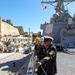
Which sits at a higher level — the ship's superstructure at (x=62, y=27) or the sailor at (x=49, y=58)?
the ship's superstructure at (x=62, y=27)

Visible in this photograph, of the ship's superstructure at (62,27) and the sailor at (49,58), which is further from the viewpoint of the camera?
the ship's superstructure at (62,27)

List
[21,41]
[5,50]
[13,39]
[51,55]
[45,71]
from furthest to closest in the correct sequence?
[21,41] < [13,39] < [5,50] < [45,71] < [51,55]

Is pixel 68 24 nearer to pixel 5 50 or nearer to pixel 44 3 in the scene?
pixel 44 3

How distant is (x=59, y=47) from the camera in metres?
22.6

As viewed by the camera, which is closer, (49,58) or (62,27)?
(49,58)

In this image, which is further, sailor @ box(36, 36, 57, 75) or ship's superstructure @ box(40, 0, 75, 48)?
ship's superstructure @ box(40, 0, 75, 48)

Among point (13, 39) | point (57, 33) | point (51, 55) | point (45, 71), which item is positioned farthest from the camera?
point (13, 39)

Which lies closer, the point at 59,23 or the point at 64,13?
the point at 59,23

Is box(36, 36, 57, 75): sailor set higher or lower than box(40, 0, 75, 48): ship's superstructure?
lower

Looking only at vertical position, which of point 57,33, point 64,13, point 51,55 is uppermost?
point 64,13

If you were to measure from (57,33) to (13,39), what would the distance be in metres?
56.4

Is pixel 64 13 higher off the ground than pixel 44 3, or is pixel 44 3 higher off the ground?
pixel 44 3

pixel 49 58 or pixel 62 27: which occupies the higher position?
pixel 62 27

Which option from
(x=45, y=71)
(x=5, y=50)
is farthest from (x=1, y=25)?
(x=45, y=71)
